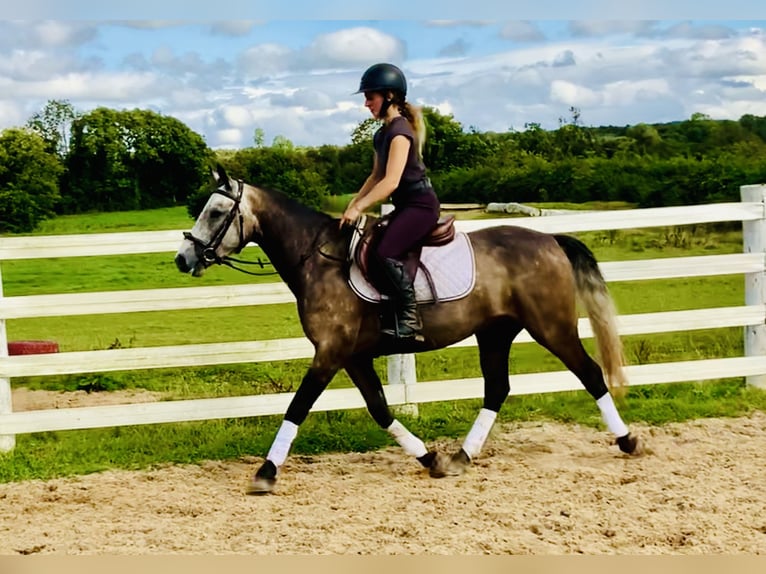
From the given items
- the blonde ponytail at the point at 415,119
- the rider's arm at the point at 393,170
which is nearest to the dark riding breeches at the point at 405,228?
the rider's arm at the point at 393,170

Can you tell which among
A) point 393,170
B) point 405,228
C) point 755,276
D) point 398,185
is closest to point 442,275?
point 405,228

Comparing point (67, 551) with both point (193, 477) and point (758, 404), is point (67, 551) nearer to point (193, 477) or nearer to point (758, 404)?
point (193, 477)

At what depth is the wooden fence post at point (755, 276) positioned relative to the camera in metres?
5.99

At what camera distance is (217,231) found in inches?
167

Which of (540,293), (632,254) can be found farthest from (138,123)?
(632,254)

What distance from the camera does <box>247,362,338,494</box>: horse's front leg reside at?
430 centimetres

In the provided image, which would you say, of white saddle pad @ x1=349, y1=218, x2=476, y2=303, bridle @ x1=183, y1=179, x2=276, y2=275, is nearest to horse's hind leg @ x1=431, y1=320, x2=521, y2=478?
white saddle pad @ x1=349, y1=218, x2=476, y2=303

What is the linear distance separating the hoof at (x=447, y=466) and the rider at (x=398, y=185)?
77cm

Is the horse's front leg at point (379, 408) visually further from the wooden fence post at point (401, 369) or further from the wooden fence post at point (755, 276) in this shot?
the wooden fence post at point (755, 276)

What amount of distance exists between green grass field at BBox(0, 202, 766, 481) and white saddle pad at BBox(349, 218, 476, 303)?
1331 mm

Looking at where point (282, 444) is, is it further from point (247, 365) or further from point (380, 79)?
point (247, 365)

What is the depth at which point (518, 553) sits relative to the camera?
3.44 m

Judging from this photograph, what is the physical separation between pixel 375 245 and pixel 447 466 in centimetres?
132

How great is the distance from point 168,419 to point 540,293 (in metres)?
2.53
